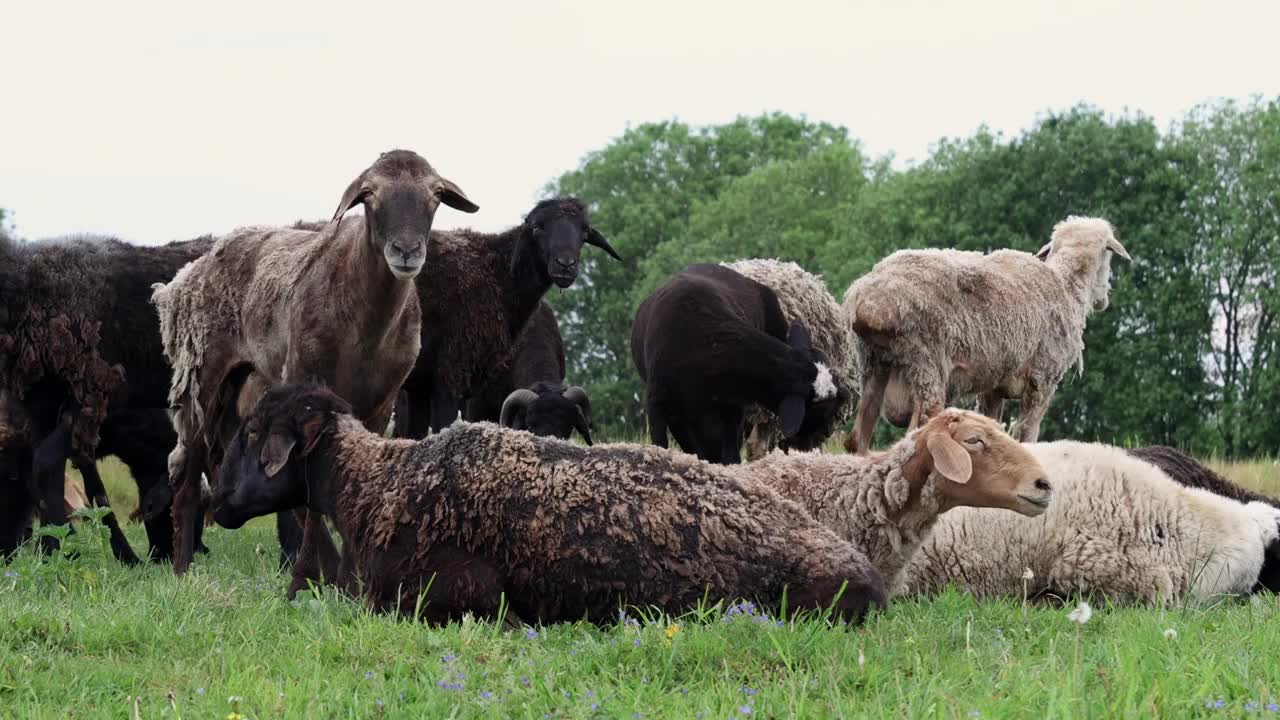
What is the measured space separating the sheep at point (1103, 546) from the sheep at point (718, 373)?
3128 millimetres

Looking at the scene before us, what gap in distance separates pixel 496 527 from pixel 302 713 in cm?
202

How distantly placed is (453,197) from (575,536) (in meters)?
3.54

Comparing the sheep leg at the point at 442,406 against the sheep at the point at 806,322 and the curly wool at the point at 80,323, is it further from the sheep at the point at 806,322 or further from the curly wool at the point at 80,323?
the sheep at the point at 806,322

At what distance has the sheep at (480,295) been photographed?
40.4ft

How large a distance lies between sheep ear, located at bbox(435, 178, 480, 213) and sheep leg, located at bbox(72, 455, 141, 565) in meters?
3.24

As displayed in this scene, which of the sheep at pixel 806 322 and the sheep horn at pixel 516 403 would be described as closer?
the sheep horn at pixel 516 403

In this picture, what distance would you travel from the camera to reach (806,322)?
13891 mm

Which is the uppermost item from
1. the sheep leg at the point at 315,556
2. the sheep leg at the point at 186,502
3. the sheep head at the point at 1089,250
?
the sheep head at the point at 1089,250

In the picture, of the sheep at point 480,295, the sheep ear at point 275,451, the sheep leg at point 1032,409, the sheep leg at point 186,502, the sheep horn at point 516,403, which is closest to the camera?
the sheep ear at point 275,451

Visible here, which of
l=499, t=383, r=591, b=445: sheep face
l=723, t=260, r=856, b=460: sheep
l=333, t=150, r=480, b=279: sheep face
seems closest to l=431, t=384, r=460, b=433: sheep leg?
l=499, t=383, r=591, b=445: sheep face

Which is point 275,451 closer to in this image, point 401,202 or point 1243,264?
point 401,202

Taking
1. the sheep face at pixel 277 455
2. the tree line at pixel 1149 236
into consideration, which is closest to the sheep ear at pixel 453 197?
the sheep face at pixel 277 455

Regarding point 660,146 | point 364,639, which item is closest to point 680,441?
point 364,639

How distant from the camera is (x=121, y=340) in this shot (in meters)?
11.7
